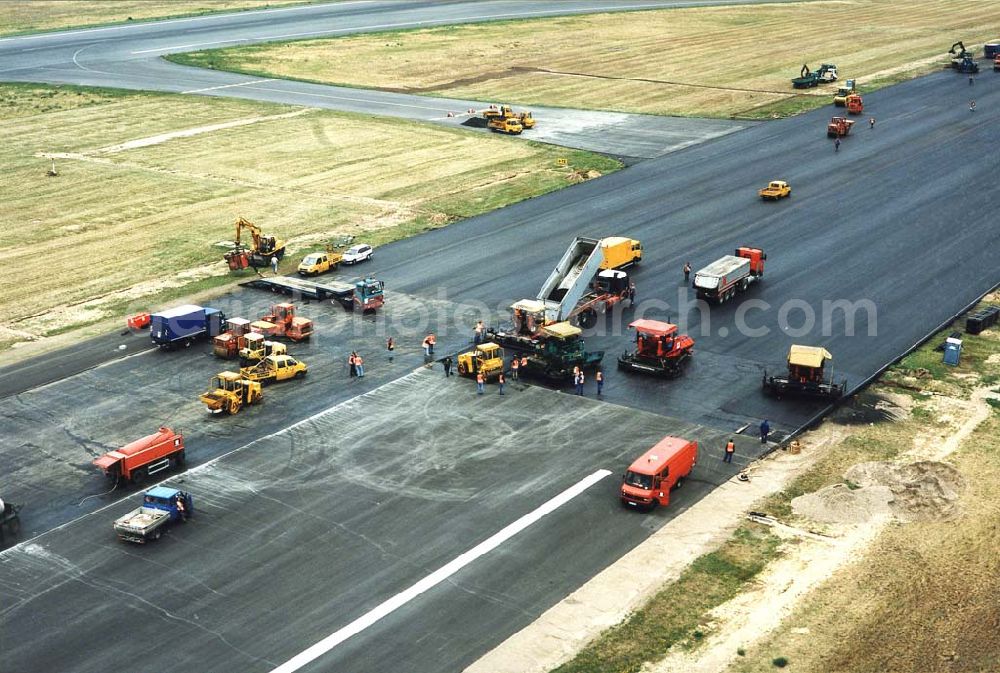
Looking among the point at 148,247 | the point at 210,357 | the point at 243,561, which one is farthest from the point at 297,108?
the point at 243,561

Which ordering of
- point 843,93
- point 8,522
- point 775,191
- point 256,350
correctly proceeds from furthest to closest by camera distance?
point 843,93 → point 775,191 → point 256,350 → point 8,522

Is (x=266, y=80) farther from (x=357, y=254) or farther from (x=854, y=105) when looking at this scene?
(x=854, y=105)

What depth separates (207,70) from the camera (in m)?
158

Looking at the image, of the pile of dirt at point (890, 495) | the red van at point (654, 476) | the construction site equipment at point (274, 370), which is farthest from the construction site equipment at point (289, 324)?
the pile of dirt at point (890, 495)

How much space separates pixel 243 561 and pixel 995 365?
143ft

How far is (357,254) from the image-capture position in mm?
83750

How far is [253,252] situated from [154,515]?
38.9m

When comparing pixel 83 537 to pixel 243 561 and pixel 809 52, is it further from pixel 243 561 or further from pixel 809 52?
pixel 809 52

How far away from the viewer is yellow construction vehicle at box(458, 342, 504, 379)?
6284 cm

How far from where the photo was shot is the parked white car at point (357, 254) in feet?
274

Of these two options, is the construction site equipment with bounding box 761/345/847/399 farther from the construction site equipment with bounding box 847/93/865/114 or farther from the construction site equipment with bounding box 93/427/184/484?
the construction site equipment with bounding box 847/93/865/114

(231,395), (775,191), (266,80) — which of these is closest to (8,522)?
(231,395)

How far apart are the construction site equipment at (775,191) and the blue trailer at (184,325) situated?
48.8m

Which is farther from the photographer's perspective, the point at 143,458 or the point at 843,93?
the point at 843,93
